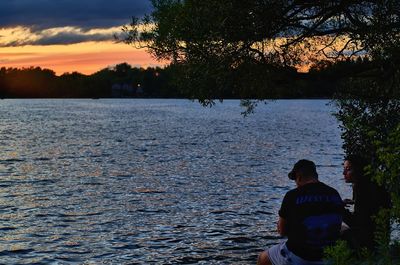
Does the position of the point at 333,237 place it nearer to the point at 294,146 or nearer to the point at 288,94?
the point at 288,94

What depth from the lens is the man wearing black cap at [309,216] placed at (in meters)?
7.66

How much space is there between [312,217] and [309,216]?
62mm

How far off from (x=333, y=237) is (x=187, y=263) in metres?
7.79

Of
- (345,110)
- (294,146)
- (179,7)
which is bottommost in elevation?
(294,146)

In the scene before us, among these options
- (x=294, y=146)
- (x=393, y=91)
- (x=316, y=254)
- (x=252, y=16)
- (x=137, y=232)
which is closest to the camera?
(x=316, y=254)

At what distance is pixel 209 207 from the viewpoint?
23.4 meters

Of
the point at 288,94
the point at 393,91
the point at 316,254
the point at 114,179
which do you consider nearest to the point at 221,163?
the point at 114,179

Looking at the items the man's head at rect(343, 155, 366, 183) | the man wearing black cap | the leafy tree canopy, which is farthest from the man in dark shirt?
the leafy tree canopy

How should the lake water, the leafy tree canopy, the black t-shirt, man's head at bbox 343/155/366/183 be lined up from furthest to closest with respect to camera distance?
the lake water < the leafy tree canopy < man's head at bbox 343/155/366/183 < the black t-shirt

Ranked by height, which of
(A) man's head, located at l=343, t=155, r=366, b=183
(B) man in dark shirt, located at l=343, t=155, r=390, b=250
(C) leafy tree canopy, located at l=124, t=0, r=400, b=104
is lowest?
(B) man in dark shirt, located at l=343, t=155, r=390, b=250

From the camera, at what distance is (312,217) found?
25.3 feet

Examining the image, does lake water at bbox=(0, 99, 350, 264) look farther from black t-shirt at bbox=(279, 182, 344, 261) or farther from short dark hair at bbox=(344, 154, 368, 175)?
black t-shirt at bbox=(279, 182, 344, 261)

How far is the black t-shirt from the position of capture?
7652 mm

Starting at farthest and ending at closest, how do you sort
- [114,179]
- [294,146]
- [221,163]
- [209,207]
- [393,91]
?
[294,146] < [221,163] < [114,179] < [209,207] < [393,91]
